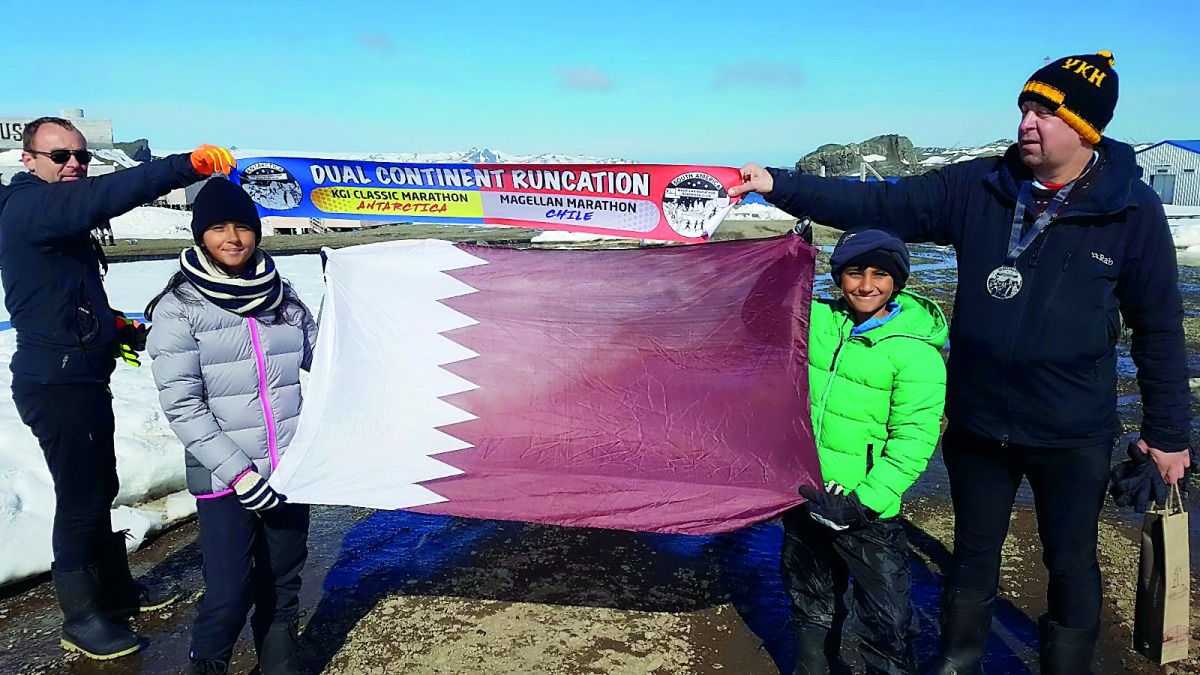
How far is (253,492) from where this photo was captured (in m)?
2.70

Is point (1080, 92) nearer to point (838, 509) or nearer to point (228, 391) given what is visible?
point (838, 509)

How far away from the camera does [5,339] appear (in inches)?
297

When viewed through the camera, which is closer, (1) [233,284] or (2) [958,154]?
(1) [233,284]

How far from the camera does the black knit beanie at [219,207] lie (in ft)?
8.63

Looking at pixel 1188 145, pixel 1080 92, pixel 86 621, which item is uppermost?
pixel 1188 145

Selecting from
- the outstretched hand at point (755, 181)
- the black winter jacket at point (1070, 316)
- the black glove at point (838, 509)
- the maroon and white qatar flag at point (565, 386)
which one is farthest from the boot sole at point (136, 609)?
the black winter jacket at point (1070, 316)

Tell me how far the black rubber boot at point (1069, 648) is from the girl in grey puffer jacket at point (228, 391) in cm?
290

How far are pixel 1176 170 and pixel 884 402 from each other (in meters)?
55.4

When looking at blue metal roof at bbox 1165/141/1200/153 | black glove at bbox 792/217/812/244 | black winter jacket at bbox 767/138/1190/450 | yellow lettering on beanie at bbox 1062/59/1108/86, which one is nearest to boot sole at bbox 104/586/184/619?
black glove at bbox 792/217/812/244

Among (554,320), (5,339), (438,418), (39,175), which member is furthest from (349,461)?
(5,339)

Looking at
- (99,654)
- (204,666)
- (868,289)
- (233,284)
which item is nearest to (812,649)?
(868,289)

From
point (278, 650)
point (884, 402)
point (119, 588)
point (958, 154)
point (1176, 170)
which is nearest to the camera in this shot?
point (884, 402)

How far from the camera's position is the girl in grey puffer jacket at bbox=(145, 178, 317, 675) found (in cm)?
265

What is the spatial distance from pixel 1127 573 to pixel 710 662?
8.17 feet
